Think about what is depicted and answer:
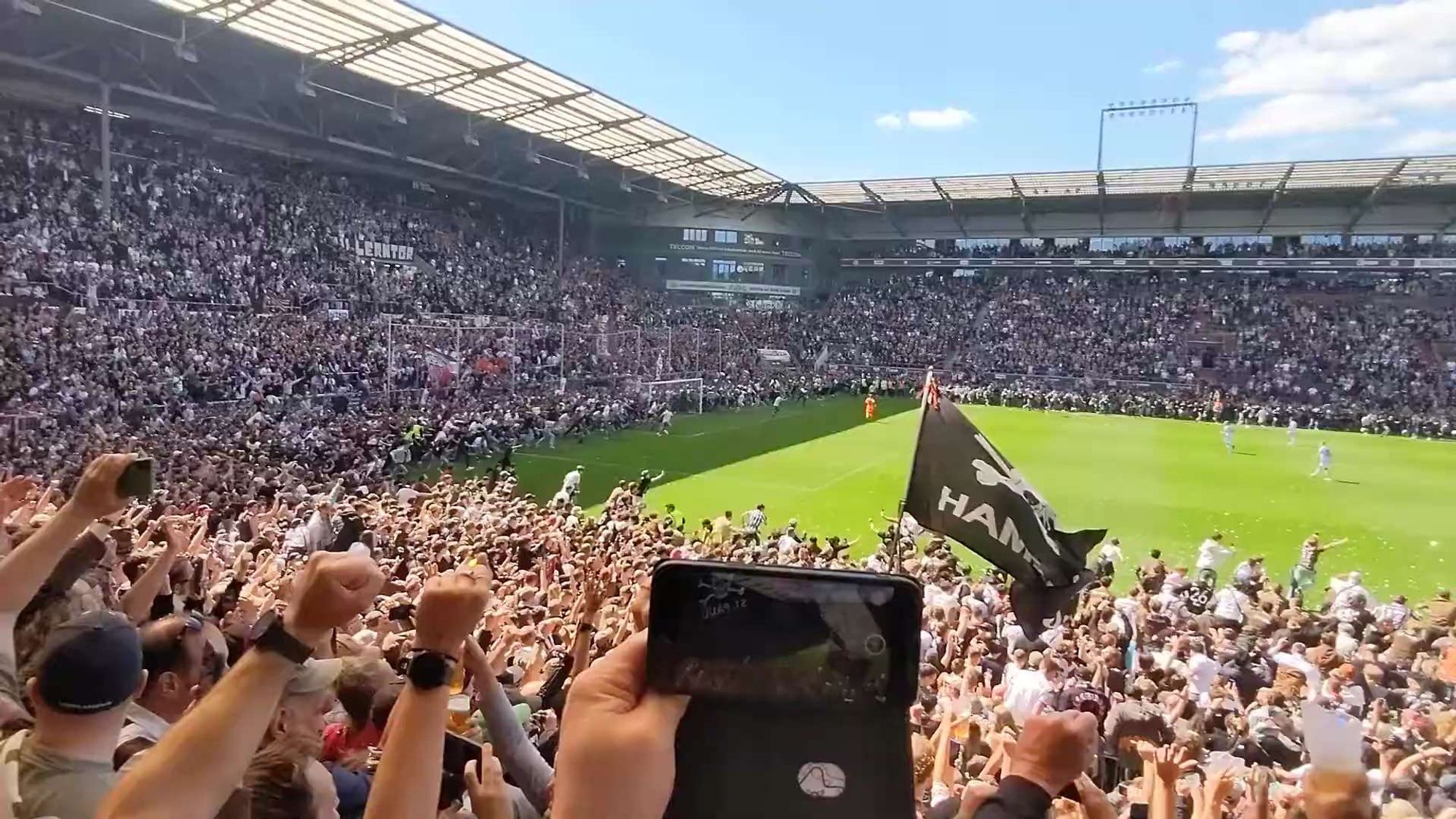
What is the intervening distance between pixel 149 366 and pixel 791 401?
75.3 feet

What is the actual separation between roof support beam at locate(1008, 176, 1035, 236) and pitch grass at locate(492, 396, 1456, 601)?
55.2 ft

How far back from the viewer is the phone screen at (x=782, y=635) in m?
1.35

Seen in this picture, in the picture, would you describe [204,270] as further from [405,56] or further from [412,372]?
[405,56]

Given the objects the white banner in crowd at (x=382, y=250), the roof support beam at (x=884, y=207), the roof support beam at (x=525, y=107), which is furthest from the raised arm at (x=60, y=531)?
the roof support beam at (x=884, y=207)

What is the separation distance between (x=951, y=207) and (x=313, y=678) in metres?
52.2

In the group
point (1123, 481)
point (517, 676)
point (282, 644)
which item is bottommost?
point (1123, 481)

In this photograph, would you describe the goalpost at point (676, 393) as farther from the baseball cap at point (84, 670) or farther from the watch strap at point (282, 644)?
the watch strap at point (282, 644)

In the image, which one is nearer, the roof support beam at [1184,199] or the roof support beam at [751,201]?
the roof support beam at [1184,199]

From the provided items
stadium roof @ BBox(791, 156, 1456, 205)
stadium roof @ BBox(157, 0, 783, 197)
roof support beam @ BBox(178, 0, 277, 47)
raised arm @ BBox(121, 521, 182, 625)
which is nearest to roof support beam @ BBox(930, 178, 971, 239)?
stadium roof @ BBox(791, 156, 1456, 205)

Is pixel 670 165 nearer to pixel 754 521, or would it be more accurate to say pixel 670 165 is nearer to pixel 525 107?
pixel 525 107

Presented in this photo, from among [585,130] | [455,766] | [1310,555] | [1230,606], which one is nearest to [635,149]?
[585,130]

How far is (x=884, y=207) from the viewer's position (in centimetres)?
5294

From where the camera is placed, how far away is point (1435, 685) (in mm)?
7762

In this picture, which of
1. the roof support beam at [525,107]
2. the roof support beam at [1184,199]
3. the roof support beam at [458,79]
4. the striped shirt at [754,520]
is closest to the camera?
the striped shirt at [754,520]
